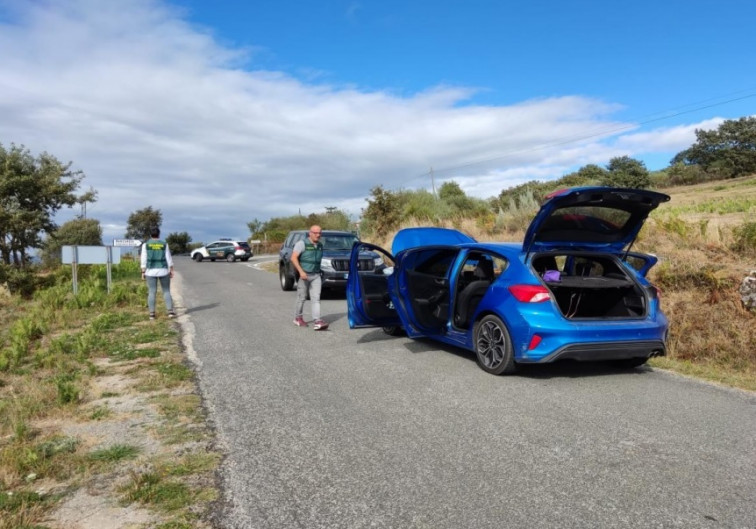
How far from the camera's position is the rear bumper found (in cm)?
570

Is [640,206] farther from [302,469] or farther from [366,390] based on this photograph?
[302,469]

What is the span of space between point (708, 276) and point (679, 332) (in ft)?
4.29

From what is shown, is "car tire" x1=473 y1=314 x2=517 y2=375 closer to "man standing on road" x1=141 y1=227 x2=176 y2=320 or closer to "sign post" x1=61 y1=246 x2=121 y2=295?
"man standing on road" x1=141 y1=227 x2=176 y2=320

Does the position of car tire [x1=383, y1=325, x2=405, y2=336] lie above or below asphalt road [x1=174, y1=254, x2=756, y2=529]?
above

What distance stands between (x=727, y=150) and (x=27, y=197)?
2194 inches

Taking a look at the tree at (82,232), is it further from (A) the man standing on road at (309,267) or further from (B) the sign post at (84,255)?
(A) the man standing on road at (309,267)

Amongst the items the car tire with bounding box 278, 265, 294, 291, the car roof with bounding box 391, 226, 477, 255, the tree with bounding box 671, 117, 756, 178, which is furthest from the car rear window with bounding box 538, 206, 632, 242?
the tree with bounding box 671, 117, 756, 178

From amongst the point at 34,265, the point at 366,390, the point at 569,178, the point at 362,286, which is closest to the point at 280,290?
the point at 362,286

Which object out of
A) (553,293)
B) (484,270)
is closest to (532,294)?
(553,293)

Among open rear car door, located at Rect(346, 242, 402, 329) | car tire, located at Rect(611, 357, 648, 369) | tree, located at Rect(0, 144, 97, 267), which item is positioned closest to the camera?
car tire, located at Rect(611, 357, 648, 369)

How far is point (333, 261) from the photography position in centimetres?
1451

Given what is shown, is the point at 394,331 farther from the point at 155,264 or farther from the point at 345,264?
the point at 345,264

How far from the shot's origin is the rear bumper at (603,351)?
225 inches

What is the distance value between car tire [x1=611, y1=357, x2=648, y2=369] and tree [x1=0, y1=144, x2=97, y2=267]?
2406 centimetres
